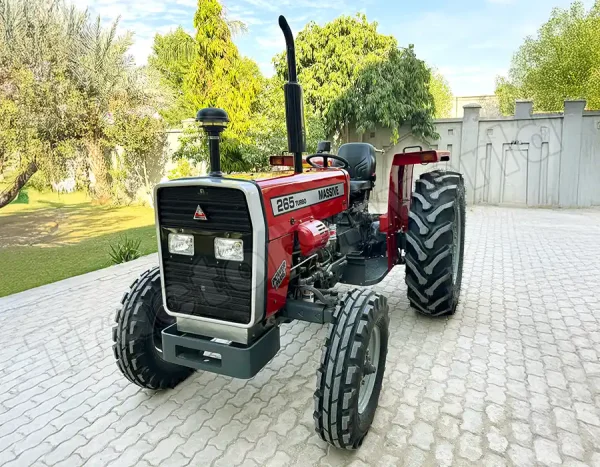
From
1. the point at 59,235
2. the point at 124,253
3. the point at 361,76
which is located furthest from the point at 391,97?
the point at 59,235

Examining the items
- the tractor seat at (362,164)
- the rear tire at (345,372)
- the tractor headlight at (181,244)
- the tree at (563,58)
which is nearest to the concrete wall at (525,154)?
the tree at (563,58)

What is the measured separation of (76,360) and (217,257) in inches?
71.8

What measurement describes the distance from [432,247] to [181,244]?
74.2 inches

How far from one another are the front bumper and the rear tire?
0.30 metres

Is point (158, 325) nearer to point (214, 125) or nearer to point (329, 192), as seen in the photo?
point (214, 125)

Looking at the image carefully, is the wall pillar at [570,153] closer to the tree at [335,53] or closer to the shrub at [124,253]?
the tree at [335,53]

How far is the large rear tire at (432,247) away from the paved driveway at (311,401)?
0.91 ft

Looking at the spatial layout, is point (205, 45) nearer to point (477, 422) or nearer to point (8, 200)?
point (8, 200)

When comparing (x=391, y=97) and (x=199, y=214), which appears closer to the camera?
(x=199, y=214)

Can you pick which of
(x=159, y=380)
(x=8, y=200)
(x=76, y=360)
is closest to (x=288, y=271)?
(x=159, y=380)

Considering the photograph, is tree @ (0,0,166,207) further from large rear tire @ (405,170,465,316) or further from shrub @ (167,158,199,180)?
large rear tire @ (405,170,465,316)

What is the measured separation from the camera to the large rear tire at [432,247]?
9.95 feet

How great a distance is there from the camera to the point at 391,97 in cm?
962

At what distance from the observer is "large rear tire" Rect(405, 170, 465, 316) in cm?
303
